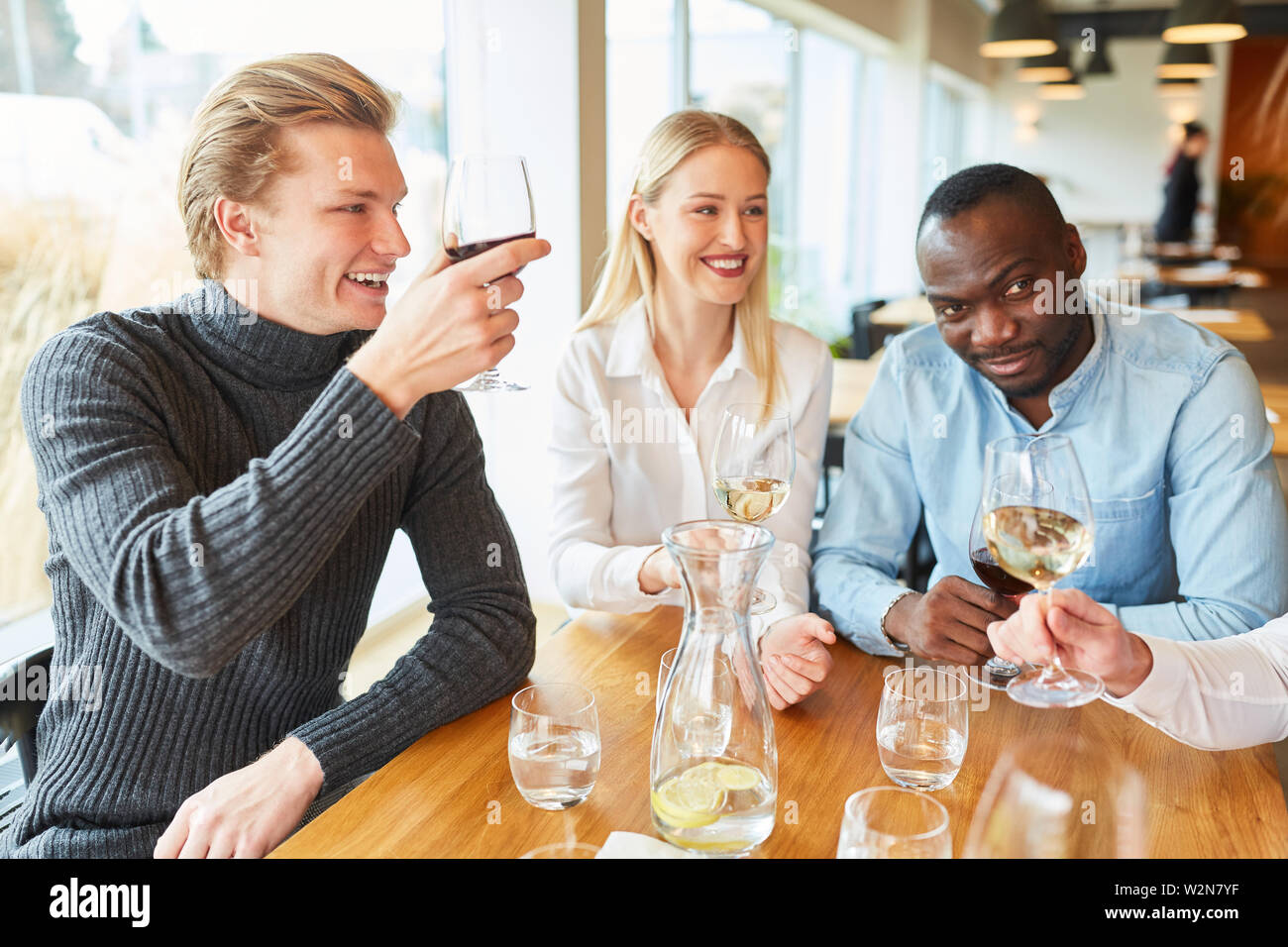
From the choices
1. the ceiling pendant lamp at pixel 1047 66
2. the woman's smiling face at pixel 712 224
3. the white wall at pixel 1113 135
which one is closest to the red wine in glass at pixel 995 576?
the woman's smiling face at pixel 712 224

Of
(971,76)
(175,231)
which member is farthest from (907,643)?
(971,76)

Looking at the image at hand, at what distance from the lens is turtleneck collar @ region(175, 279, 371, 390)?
4.71 ft

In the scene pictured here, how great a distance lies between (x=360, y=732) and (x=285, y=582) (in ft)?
0.88

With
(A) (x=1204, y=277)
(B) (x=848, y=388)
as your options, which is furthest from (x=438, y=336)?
(A) (x=1204, y=277)

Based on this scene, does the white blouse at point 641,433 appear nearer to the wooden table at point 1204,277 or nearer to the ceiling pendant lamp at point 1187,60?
the wooden table at point 1204,277

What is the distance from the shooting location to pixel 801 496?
203cm

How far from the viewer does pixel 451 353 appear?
113 cm

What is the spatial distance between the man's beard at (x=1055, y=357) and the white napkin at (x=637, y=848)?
108 centimetres

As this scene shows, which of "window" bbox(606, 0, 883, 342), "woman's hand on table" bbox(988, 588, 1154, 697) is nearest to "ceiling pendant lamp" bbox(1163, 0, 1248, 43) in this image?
"window" bbox(606, 0, 883, 342)

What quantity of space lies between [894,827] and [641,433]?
131cm

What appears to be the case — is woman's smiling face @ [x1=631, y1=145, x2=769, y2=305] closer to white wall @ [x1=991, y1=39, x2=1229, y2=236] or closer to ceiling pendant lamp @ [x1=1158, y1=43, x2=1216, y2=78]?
ceiling pendant lamp @ [x1=1158, y1=43, x2=1216, y2=78]

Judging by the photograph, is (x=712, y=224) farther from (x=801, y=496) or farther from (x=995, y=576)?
(x=995, y=576)

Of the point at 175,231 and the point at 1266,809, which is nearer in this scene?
the point at 1266,809
